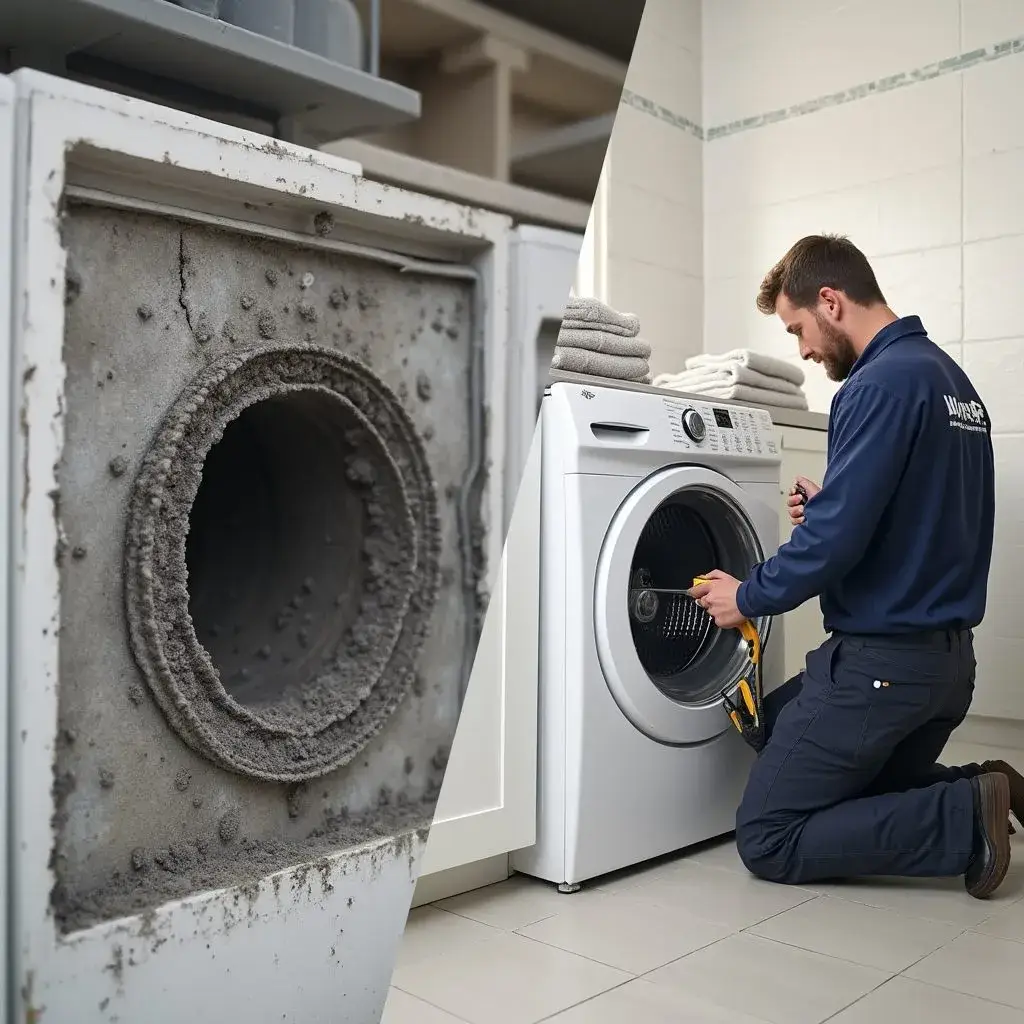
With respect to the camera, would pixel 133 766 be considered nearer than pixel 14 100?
No

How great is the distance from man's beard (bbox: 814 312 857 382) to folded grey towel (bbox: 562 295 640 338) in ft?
0.73

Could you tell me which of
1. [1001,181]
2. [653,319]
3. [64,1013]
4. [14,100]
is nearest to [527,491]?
[64,1013]

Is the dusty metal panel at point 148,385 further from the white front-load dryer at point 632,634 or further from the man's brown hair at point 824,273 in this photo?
the man's brown hair at point 824,273

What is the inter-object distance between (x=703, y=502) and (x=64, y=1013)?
105cm

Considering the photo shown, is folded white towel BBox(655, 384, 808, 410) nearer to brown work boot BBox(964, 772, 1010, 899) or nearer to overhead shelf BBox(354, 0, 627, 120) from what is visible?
brown work boot BBox(964, 772, 1010, 899)

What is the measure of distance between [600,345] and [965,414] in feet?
1.36

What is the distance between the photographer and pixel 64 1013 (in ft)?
0.97

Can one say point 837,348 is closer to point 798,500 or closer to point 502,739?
point 798,500

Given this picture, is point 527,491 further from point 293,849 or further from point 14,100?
point 14,100

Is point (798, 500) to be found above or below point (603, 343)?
below

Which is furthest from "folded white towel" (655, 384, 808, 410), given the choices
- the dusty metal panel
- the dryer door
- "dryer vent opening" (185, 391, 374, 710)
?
the dusty metal panel

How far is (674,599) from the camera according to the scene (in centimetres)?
127

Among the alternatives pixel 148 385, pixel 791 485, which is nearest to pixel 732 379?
pixel 791 485

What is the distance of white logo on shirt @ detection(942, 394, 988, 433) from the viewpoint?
3.58 feet
